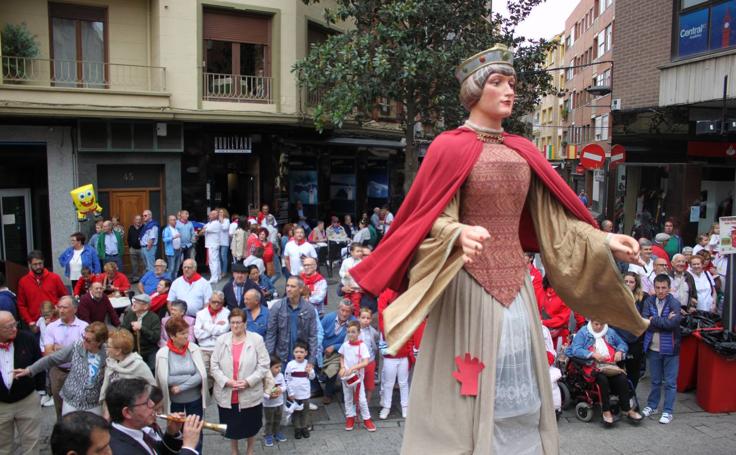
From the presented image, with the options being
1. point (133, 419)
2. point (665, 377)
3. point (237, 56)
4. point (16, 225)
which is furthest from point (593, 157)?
point (16, 225)

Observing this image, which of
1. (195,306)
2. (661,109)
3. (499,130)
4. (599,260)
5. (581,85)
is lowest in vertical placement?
(195,306)

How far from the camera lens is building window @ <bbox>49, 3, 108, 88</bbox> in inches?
591

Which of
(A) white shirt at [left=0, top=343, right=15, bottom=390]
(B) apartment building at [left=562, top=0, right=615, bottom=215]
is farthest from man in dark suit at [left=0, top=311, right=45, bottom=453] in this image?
(B) apartment building at [left=562, top=0, right=615, bottom=215]

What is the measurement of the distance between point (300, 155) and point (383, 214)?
3.20m

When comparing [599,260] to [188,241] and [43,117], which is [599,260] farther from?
[43,117]

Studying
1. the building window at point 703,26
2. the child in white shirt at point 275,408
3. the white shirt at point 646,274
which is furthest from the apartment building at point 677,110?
the child in white shirt at point 275,408

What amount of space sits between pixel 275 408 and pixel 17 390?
8.30 ft

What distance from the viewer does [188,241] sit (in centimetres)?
1451

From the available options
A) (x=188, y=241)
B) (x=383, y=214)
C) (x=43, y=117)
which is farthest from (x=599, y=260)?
(x=383, y=214)

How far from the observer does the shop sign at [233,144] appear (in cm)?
1692

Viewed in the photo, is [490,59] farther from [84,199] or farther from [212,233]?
[212,233]

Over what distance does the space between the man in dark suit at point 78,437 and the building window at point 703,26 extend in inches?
506

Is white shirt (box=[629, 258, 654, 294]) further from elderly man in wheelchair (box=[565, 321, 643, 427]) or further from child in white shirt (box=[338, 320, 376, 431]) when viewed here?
child in white shirt (box=[338, 320, 376, 431])

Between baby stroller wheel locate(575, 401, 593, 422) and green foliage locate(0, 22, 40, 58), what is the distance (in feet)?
43.0
